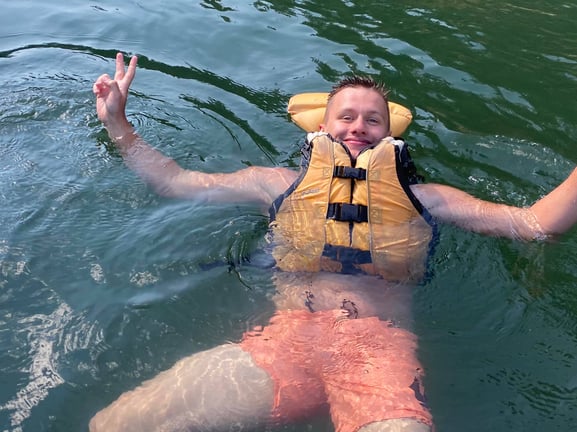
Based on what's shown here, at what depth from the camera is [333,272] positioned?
3857mm

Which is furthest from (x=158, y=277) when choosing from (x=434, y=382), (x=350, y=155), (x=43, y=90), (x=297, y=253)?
(x=43, y=90)

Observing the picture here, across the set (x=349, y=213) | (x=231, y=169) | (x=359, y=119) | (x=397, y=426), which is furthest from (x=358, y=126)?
(x=397, y=426)

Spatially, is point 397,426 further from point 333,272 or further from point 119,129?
point 119,129

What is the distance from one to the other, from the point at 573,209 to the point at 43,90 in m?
4.84

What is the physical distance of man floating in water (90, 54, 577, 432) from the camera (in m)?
3.12

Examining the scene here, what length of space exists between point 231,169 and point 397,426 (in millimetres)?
2834

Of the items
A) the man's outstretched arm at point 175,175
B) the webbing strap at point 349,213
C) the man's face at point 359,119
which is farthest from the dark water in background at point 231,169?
the man's face at point 359,119

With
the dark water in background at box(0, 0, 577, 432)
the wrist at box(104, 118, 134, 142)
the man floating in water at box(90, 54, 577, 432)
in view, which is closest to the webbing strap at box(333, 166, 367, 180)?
the man floating in water at box(90, 54, 577, 432)

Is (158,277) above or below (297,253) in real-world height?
below

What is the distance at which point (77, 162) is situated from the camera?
502 cm

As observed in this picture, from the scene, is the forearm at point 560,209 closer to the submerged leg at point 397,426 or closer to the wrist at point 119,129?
the submerged leg at point 397,426

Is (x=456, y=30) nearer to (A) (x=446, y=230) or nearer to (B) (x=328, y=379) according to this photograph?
(A) (x=446, y=230)

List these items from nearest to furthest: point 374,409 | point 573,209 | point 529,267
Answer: point 374,409 < point 573,209 < point 529,267

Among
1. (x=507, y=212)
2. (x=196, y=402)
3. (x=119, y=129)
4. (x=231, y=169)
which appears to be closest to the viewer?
(x=196, y=402)
